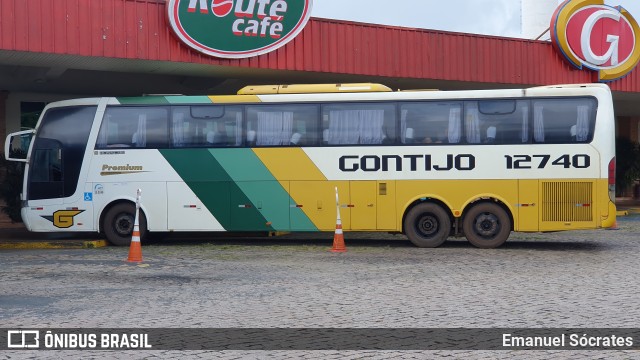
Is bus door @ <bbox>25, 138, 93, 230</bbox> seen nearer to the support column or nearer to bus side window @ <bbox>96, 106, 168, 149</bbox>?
bus side window @ <bbox>96, 106, 168, 149</bbox>

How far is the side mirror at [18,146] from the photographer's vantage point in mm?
18031

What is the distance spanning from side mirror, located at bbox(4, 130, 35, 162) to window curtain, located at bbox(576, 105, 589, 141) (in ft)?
39.5

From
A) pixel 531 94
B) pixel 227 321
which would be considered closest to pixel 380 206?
pixel 531 94

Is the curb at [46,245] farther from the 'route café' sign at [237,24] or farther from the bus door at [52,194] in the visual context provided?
the 'route café' sign at [237,24]

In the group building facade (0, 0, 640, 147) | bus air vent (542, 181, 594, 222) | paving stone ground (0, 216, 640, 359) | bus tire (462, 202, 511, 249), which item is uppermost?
building facade (0, 0, 640, 147)

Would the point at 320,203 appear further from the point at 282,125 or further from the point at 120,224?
the point at 120,224

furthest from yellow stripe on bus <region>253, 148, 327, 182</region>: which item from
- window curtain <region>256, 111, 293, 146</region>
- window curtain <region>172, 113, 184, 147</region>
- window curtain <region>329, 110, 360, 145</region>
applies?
window curtain <region>172, 113, 184, 147</region>

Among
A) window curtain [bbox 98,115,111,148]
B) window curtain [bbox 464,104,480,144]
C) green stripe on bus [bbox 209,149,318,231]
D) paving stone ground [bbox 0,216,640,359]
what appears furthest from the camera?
window curtain [bbox 98,115,111,148]

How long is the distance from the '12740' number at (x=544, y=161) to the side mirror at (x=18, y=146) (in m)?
10.7

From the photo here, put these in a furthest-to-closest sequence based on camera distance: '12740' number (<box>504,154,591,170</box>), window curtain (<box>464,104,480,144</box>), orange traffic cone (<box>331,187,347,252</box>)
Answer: window curtain (<box>464,104,480,144</box>)
'12740' number (<box>504,154,591,170</box>)
orange traffic cone (<box>331,187,347,252</box>)

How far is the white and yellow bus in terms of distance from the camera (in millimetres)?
16859

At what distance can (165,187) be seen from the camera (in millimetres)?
17766

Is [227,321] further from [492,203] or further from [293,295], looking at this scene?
[492,203]

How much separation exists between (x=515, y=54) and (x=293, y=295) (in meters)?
16.6
